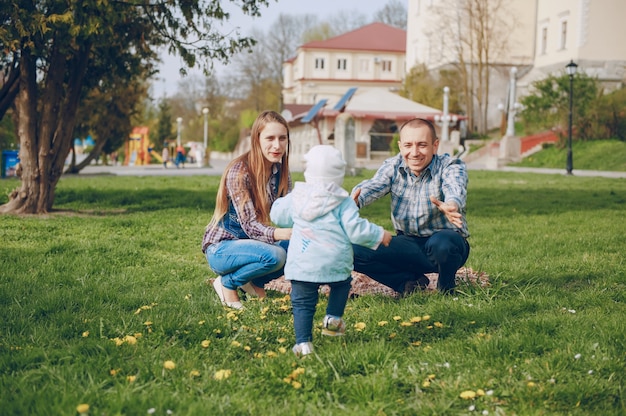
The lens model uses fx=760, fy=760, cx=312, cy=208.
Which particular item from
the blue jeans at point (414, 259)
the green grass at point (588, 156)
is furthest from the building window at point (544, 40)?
the blue jeans at point (414, 259)

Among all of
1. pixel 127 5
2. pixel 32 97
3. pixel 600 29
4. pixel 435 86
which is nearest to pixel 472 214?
pixel 127 5

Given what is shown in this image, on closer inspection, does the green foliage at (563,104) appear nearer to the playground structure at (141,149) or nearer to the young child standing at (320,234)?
the playground structure at (141,149)

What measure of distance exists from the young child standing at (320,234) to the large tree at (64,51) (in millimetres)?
7313

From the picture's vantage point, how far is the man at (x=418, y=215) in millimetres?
5371

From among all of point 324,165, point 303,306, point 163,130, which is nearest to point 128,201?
point 303,306

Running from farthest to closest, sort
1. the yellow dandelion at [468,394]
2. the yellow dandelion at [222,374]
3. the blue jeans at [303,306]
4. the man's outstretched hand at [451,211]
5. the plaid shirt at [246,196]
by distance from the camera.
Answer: the plaid shirt at [246,196], the man's outstretched hand at [451,211], the blue jeans at [303,306], the yellow dandelion at [222,374], the yellow dandelion at [468,394]

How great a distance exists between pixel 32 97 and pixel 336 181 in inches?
356

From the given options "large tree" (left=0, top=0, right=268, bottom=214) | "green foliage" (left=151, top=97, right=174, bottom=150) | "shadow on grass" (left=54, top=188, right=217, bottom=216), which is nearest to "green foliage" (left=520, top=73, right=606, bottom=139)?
"shadow on grass" (left=54, top=188, right=217, bottom=216)

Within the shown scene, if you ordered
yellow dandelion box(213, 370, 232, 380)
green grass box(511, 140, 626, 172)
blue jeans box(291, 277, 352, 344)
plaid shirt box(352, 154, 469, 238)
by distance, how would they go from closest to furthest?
yellow dandelion box(213, 370, 232, 380), blue jeans box(291, 277, 352, 344), plaid shirt box(352, 154, 469, 238), green grass box(511, 140, 626, 172)

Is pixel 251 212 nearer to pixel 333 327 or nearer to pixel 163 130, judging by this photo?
pixel 333 327

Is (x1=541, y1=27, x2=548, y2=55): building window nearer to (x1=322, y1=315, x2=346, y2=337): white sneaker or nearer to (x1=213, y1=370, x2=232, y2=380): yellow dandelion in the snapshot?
(x1=322, y1=315, x2=346, y2=337): white sneaker

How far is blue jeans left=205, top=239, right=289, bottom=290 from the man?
65 cm

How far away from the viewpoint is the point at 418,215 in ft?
18.4

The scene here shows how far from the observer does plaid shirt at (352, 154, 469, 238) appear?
5.52 metres
